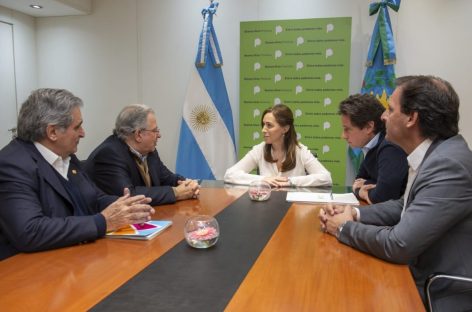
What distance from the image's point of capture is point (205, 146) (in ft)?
15.3

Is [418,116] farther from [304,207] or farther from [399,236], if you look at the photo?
[304,207]

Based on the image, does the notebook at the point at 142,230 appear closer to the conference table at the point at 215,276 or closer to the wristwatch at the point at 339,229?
the conference table at the point at 215,276

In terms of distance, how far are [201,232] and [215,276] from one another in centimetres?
30

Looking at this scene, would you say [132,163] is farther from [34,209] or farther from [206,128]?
[206,128]

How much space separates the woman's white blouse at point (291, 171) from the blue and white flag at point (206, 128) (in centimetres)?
131

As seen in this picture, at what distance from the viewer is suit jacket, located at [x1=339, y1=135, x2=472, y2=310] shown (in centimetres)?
139

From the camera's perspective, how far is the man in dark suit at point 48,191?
1525 millimetres

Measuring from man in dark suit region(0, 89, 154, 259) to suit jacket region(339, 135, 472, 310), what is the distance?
3.43ft

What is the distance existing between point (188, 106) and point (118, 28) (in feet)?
4.82

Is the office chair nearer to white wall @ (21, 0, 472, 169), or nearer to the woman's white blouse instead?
the woman's white blouse

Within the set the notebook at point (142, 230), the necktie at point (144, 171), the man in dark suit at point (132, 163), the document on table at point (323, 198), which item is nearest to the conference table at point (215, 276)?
the notebook at point (142, 230)

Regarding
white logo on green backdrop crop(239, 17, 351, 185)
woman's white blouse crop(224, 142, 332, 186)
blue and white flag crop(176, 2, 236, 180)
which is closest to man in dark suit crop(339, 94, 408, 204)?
woman's white blouse crop(224, 142, 332, 186)

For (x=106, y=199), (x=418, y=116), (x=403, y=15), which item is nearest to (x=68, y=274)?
(x=106, y=199)

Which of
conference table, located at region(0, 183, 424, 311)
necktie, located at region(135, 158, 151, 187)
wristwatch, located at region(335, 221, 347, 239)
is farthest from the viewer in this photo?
necktie, located at region(135, 158, 151, 187)
